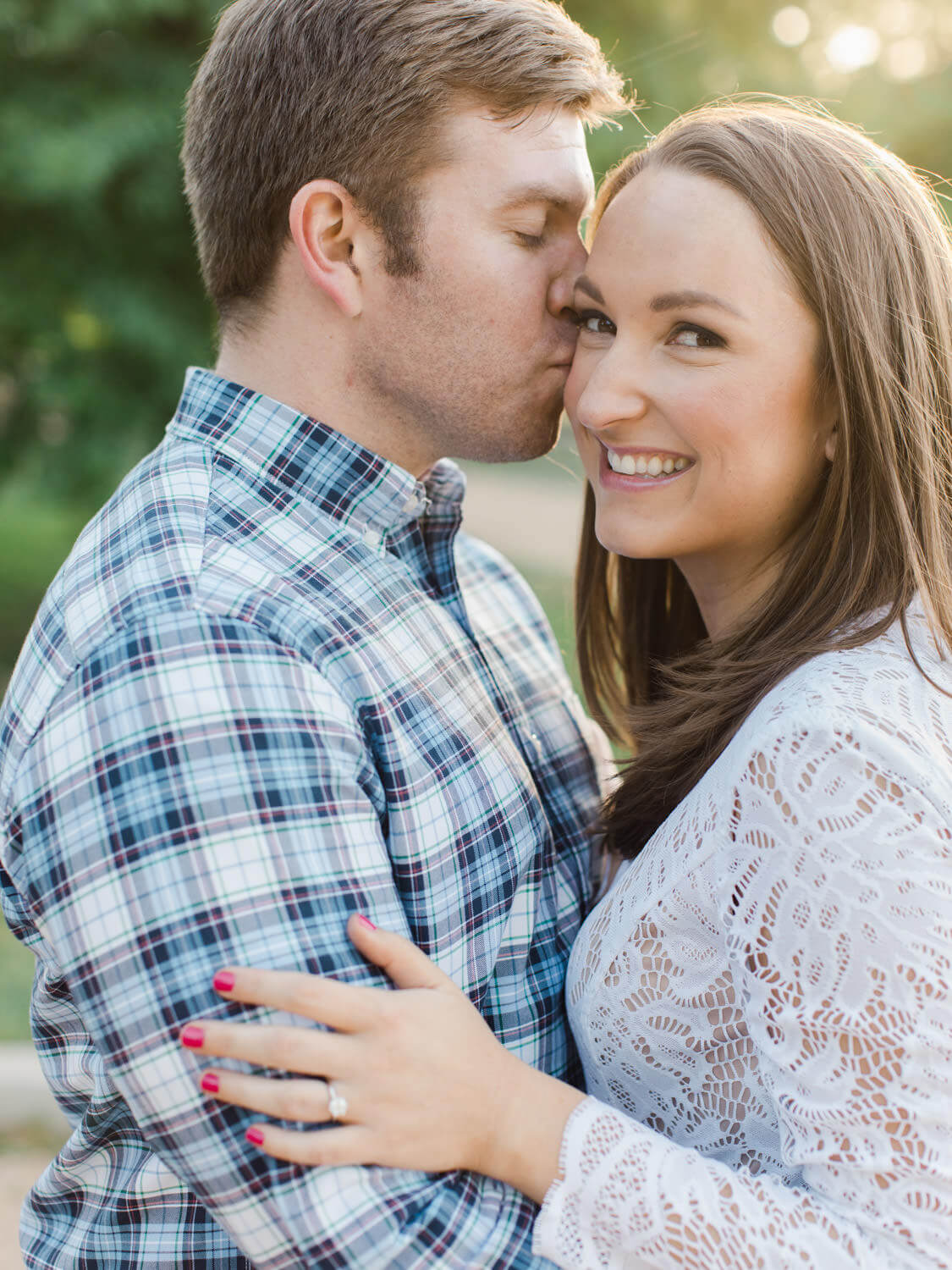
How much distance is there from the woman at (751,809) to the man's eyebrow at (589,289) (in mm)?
15

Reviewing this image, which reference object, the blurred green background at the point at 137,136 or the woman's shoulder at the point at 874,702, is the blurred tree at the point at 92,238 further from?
the woman's shoulder at the point at 874,702

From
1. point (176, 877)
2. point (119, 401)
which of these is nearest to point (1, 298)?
point (119, 401)

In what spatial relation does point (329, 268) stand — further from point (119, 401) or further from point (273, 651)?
point (119, 401)

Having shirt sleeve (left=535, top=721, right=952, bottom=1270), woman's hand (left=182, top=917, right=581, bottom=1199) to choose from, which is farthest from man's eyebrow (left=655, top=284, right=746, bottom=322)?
woman's hand (left=182, top=917, right=581, bottom=1199)

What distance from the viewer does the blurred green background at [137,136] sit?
17.6 feet

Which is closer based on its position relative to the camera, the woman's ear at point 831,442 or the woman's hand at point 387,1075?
the woman's hand at point 387,1075

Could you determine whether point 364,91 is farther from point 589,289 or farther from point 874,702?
point 874,702

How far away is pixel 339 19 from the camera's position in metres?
2.19

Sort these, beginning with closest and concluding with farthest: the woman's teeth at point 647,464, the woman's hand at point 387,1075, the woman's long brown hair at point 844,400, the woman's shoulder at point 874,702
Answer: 1. the woman's hand at point 387,1075
2. the woman's shoulder at point 874,702
3. the woman's long brown hair at point 844,400
4. the woman's teeth at point 647,464

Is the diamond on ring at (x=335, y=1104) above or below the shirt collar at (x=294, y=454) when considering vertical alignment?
below

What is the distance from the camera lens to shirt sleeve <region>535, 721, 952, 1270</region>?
55.8 inches

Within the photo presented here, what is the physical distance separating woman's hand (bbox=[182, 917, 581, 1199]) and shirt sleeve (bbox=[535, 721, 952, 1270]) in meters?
0.10

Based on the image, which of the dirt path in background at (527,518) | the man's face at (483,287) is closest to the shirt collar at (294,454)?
the man's face at (483,287)

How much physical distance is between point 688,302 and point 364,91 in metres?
0.77
